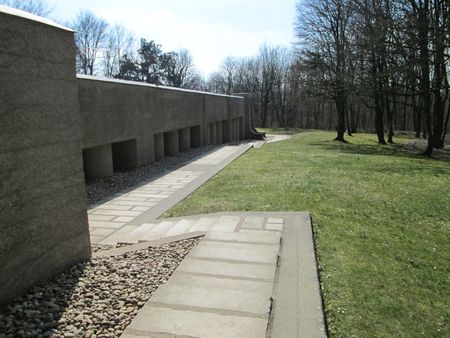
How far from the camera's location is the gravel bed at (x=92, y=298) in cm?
297

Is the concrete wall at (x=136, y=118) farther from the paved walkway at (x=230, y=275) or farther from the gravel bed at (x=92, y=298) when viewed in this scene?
the gravel bed at (x=92, y=298)

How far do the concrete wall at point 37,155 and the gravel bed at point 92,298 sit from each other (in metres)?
0.18

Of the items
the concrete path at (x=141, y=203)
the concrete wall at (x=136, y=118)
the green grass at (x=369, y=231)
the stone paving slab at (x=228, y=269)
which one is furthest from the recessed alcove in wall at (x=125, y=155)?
the stone paving slab at (x=228, y=269)

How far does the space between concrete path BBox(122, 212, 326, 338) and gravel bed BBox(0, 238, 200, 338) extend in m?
0.16

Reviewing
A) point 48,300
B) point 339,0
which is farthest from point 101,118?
point 339,0

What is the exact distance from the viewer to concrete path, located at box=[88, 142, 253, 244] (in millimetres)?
6145

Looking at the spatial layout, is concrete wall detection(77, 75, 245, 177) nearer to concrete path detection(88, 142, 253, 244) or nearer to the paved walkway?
concrete path detection(88, 142, 253, 244)

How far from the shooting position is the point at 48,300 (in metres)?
3.38

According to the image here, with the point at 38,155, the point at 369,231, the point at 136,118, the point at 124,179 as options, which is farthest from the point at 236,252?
the point at 136,118

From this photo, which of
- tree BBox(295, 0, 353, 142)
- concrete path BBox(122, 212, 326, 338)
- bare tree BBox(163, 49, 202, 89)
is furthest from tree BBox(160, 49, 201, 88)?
concrete path BBox(122, 212, 326, 338)

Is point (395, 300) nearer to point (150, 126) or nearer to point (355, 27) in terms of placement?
point (150, 126)

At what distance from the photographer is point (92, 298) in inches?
Answer: 137

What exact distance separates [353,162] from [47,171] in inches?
461

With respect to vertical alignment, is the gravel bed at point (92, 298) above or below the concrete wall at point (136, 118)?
below
